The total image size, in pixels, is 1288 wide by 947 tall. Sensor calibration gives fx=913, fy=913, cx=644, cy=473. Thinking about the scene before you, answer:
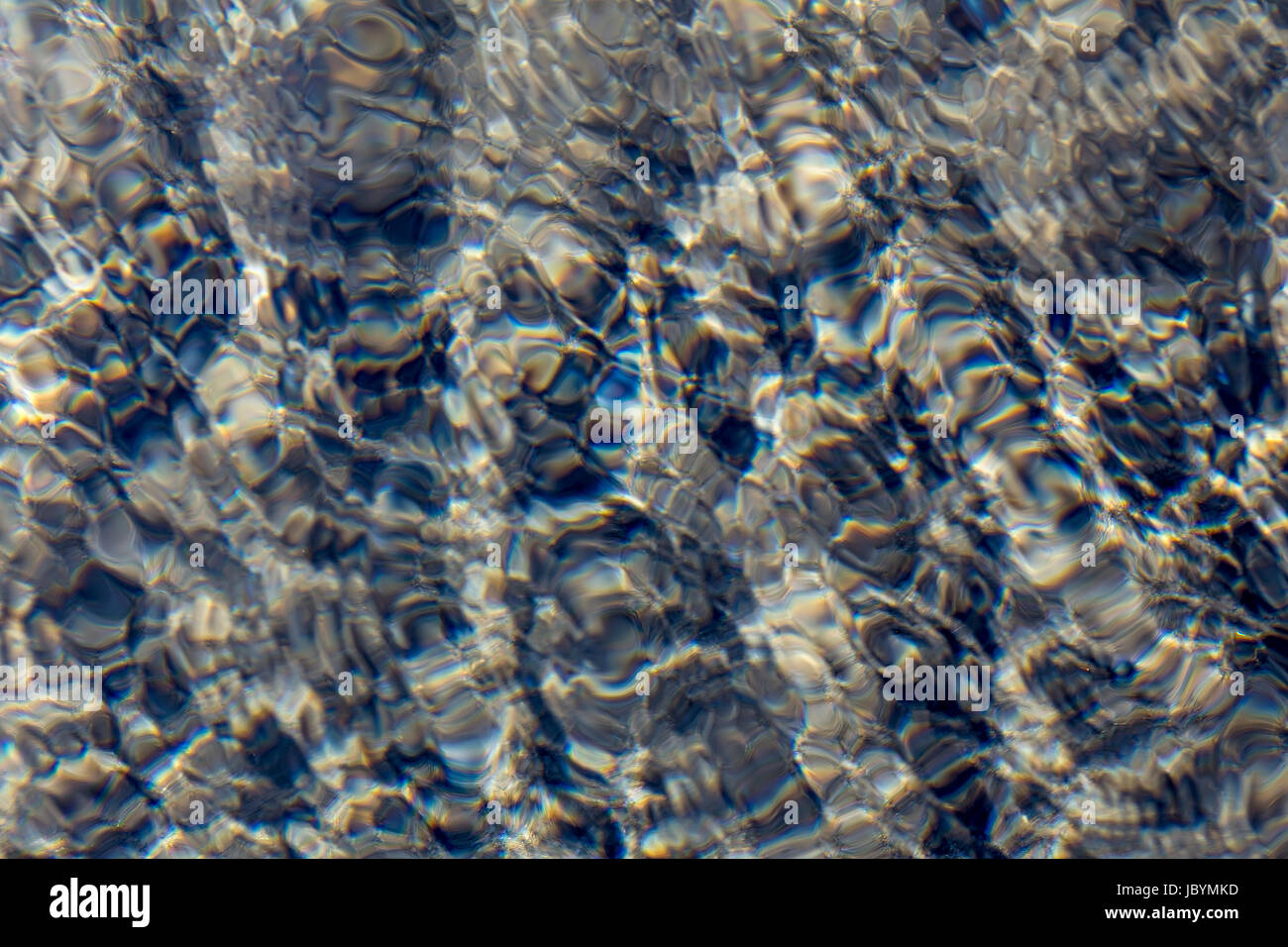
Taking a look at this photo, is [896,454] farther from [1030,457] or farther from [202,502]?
[202,502]

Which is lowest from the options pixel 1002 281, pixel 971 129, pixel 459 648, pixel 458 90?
pixel 459 648

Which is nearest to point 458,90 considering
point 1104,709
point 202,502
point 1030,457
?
point 202,502

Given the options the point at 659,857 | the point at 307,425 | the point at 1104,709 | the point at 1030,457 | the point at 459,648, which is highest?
the point at 307,425

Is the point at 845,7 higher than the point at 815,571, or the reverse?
the point at 845,7

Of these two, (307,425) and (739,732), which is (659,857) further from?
(307,425)

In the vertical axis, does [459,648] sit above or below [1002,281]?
below
